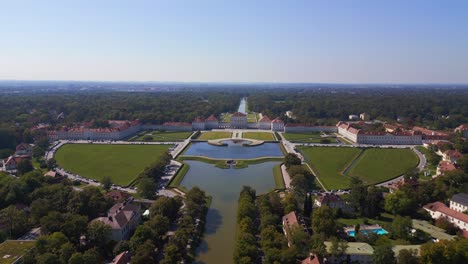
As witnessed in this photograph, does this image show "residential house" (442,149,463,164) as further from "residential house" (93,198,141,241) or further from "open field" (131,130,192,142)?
"open field" (131,130,192,142)

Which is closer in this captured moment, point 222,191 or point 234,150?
point 222,191

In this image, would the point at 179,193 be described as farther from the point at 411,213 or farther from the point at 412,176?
Answer: the point at 412,176

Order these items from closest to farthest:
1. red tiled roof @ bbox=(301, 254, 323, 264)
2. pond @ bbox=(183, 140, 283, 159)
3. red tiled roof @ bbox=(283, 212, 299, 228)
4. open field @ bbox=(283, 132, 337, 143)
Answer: red tiled roof @ bbox=(301, 254, 323, 264) → red tiled roof @ bbox=(283, 212, 299, 228) → pond @ bbox=(183, 140, 283, 159) → open field @ bbox=(283, 132, 337, 143)

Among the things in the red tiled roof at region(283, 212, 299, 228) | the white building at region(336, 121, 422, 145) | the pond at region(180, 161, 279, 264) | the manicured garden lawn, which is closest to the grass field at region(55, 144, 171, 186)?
the pond at region(180, 161, 279, 264)

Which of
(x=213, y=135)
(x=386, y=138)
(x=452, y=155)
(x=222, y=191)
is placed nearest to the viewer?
(x=222, y=191)

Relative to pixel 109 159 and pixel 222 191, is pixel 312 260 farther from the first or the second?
pixel 109 159

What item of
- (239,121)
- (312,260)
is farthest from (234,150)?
(312,260)

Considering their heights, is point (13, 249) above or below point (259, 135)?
above
